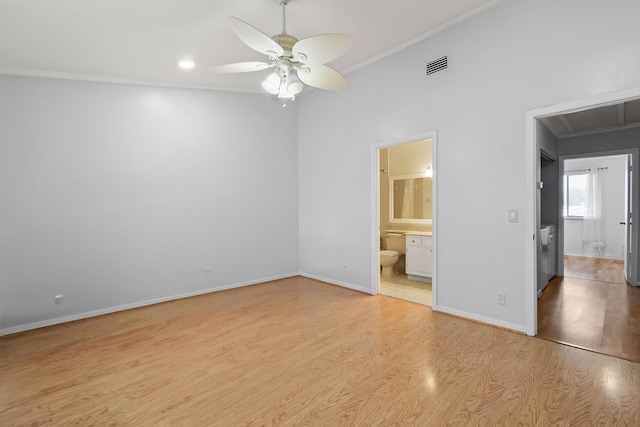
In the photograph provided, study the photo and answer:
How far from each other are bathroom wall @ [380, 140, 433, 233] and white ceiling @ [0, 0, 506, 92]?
2322 millimetres

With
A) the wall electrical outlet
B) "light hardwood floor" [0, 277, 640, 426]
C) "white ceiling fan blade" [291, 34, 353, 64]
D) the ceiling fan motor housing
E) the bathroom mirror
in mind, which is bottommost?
"light hardwood floor" [0, 277, 640, 426]

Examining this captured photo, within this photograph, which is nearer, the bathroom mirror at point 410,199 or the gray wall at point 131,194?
the gray wall at point 131,194

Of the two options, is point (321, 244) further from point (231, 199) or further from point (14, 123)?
point (14, 123)

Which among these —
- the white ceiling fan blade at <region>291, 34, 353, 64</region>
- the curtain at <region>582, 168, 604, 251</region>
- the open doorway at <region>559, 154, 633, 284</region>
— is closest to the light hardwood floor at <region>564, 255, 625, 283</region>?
the open doorway at <region>559, 154, 633, 284</region>

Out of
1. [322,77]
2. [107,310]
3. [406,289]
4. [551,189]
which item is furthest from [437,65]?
[107,310]

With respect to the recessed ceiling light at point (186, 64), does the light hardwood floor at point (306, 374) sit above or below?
below

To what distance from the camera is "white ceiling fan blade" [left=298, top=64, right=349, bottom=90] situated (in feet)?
8.39

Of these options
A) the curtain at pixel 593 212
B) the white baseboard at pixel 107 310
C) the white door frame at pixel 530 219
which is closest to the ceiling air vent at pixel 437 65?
the white door frame at pixel 530 219

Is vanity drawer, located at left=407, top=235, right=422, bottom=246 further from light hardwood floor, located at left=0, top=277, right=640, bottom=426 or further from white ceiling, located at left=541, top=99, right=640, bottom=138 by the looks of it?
white ceiling, located at left=541, top=99, right=640, bottom=138

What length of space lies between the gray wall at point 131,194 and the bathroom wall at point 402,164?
2.08 meters

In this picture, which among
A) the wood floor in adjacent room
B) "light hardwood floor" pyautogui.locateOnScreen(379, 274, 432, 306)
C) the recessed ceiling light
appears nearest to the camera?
the wood floor in adjacent room

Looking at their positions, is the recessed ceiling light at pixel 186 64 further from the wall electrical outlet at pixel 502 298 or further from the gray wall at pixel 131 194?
the wall electrical outlet at pixel 502 298

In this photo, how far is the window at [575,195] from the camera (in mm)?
7375

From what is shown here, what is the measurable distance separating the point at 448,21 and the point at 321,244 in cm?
341
